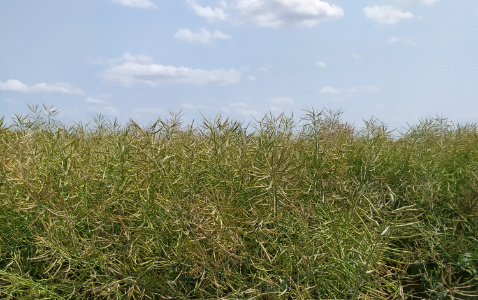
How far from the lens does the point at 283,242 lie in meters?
2.62

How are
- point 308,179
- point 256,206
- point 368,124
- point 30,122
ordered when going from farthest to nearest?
point 368,124 → point 30,122 → point 308,179 → point 256,206

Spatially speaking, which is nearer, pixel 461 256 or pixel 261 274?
pixel 261 274

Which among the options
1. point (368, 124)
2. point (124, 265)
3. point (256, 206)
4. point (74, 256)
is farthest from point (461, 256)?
point (74, 256)

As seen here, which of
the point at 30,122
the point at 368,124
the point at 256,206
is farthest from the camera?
the point at 368,124

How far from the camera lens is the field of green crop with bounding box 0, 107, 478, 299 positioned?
231 centimetres

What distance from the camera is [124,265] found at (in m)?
2.35

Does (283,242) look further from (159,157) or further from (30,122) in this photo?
(30,122)

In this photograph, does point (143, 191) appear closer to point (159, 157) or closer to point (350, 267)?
point (159, 157)

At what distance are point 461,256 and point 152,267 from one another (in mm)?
2059

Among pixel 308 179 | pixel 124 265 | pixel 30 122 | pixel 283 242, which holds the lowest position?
pixel 124 265

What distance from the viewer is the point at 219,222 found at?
2.34 metres

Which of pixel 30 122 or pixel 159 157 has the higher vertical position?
pixel 30 122

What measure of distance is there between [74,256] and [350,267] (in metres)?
1.46

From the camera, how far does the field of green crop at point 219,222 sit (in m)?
2.31
